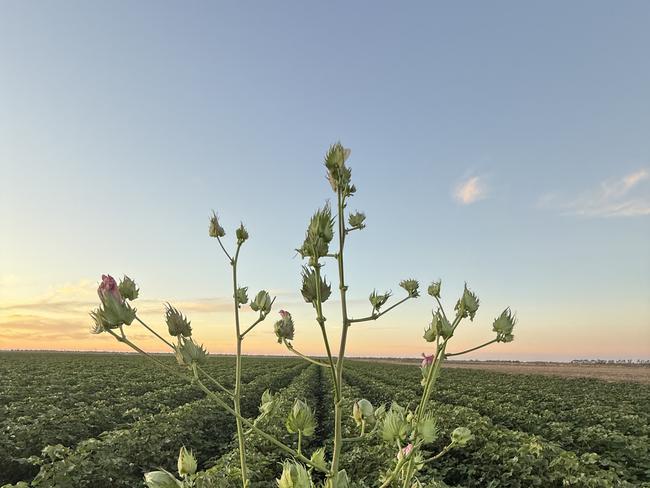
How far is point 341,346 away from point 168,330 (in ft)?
1.88

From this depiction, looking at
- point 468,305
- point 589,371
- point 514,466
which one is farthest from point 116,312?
point 589,371

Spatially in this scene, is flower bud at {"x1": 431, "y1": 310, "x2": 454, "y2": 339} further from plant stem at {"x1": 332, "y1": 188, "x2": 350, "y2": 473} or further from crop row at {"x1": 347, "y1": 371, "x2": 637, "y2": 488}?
crop row at {"x1": 347, "y1": 371, "x2": 637, "y2": 488}

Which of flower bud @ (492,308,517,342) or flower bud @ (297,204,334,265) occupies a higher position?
flower bud @ (297,204,334,265)

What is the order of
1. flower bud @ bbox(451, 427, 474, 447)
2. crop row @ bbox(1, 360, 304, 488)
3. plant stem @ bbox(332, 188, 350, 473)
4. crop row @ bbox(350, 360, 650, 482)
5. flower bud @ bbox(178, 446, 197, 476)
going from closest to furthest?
plant stem @ bbox(332, 188, 350, 473), flower bud @ bbox(178, 446, 197, 476), flower bud @ bbox(451, 427, 474, 447), crop row @ bbox(1, 360, 304, 488), crop row @ bbox(350, 360, 650, 482)

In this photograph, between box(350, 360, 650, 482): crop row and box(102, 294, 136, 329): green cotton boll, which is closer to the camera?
box(102, 294, 136, 329): green cotton boll

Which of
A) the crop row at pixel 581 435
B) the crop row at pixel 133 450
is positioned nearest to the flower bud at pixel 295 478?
the crop row at pixel 133 450

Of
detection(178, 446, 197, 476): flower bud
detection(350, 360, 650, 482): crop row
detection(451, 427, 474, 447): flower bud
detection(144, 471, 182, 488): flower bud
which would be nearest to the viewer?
detection(144, 471, 182, 488): flower bud

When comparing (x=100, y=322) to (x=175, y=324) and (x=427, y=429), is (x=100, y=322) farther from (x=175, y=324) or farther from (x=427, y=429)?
(x=427, y=429)

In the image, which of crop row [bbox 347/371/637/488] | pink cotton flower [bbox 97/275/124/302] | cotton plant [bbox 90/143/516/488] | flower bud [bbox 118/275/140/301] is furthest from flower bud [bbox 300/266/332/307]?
crop row [bbox 347/371/637/488]

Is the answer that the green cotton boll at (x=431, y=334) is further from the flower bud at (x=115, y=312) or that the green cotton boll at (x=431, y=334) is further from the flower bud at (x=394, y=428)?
the flower bud at (x=115, y=312)

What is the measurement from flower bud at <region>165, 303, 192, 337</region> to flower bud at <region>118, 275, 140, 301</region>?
0.27 m

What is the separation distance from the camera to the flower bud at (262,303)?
5.53ft

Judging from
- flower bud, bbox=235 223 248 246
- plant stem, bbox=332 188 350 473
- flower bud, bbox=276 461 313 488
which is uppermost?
flower bud, bbox=235 223 248 246

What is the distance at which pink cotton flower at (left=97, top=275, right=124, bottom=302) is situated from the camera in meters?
1.20
